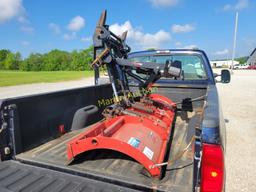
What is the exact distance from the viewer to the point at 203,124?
1101 mm

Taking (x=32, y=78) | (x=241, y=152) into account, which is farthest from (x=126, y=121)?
(x=32, y=78)

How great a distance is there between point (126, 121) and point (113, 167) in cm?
65

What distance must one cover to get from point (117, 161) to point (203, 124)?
101 centimetres

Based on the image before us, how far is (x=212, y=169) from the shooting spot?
117 centimetres

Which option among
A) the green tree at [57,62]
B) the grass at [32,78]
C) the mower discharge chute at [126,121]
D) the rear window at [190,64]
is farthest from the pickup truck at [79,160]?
the green tree at [57,62]

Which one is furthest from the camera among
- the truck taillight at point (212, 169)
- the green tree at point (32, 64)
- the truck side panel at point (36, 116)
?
the green tree at point (32, 64)

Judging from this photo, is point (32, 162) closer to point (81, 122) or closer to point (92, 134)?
point (92, 134)

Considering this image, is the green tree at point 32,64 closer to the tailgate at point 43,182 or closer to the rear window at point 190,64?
the rear window at point 190,64

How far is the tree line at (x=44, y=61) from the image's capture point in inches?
2769

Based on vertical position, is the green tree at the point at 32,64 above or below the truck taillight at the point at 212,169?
above

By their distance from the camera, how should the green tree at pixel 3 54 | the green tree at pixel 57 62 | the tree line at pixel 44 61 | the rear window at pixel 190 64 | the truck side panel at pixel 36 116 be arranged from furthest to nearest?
the green tree at pixel 3 54 < the green tree at pixel 57 62 < the tree line at pixel 44 61 < the rear window at pixel 190 64 < the truck side panel at pixel 36 116

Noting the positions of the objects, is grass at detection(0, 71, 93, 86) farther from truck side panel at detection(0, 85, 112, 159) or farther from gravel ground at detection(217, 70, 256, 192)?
gravel ground at detection(217, 70, 256, 192)

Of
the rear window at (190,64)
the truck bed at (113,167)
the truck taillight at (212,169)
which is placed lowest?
the truck bed at (113,167)

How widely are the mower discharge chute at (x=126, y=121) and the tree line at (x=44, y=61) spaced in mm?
61405
